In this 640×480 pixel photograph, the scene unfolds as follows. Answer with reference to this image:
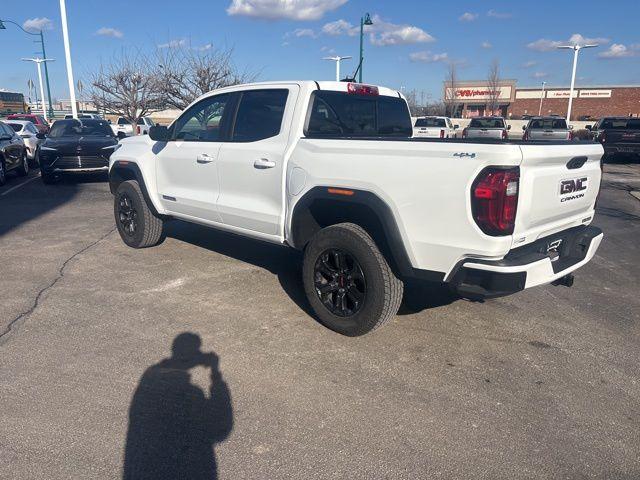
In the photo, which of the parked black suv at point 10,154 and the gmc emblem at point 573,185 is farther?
the parked black suv at point 10,154

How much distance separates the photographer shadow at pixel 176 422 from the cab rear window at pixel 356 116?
7.12 feet

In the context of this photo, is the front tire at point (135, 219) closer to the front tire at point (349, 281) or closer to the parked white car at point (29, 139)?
the front tire at point (349, 281)

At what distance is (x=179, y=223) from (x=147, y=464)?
589 centimetres

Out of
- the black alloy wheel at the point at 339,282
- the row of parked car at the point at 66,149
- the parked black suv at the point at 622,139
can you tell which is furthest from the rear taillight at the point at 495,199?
the parked black suv at the point at 622,139

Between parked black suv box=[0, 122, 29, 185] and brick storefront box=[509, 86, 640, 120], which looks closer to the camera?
parked black suv box=[0, 122, 29, 185]

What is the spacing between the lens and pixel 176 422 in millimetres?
2928

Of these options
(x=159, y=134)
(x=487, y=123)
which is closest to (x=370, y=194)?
(x=159, y=134)

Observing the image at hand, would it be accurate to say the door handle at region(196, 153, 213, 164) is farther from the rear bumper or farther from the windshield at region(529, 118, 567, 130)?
the windshield at region(529, 118, 567, 130)

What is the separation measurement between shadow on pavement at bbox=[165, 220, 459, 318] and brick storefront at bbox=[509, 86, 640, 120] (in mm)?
62364

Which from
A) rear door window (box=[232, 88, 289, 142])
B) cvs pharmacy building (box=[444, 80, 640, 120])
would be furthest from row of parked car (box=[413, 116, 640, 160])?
cvs pharmacy building (box=[444, 80, 640, 120])

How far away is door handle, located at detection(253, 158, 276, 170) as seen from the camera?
4.39 metres

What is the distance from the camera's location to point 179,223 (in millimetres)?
8141

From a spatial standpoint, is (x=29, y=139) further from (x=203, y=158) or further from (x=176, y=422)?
(x=176, y=422)

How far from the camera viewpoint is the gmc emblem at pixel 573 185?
11.6 ft
